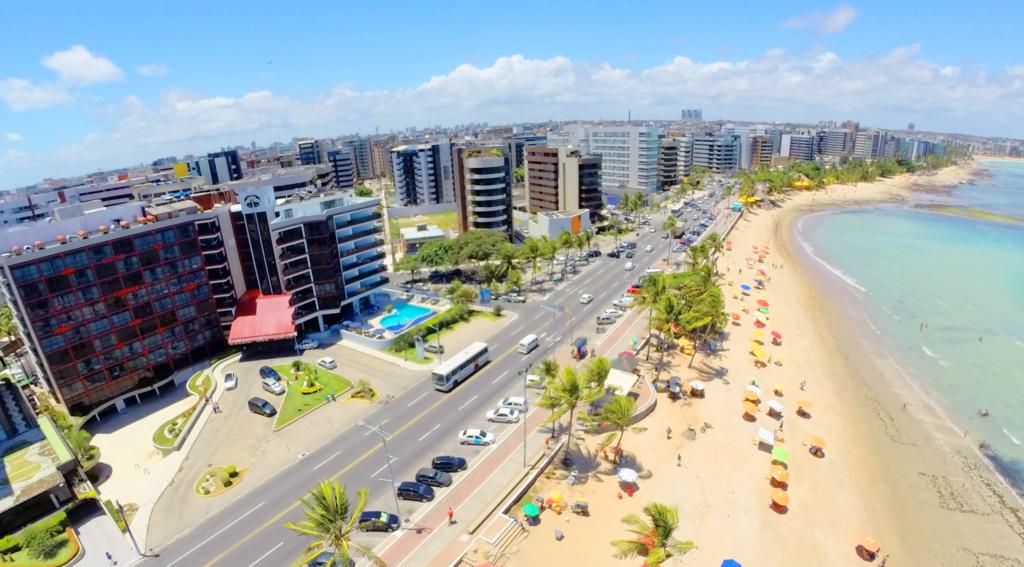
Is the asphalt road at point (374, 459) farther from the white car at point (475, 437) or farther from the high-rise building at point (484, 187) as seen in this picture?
the high-rise building at point (484, 187)

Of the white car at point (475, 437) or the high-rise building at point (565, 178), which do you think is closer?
the white car at point (475, 437)

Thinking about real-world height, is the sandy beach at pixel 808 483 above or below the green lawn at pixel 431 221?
below

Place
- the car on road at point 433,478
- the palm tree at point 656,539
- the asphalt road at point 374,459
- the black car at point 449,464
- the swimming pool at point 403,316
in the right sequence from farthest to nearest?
the swimming pool at point 403,316 → the black car at point 449,464 → the car on road at point 433,478 → the asphalt road at point 374,459 → the palm tree at point 656,539

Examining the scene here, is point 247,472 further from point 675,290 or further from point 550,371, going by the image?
point 675,290

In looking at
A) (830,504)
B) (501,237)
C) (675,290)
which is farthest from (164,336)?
(830,504)

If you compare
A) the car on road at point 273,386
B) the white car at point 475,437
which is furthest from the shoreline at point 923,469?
the car on road at point 273,386

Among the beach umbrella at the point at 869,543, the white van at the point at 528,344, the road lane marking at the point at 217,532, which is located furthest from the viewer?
the white van at the point at 528,344

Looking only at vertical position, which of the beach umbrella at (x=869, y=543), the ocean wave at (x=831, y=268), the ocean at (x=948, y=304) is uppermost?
the beach umbrella at (x=869, y=543)
